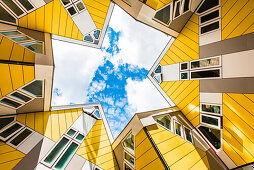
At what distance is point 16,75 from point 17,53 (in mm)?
984

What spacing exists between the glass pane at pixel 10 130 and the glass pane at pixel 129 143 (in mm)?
5659

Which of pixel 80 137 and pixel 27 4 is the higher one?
pixel 27 4

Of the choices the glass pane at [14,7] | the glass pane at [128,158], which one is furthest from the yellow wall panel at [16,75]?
the glass pane at [128,158]

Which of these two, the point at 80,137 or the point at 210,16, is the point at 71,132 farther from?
the point at 210,16

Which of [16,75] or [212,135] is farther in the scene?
[212,135]

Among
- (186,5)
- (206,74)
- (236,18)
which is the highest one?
(186,5)

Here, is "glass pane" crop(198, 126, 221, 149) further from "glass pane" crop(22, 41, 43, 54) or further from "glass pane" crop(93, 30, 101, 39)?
"glass pane" crop(22, 41, 43, 54)

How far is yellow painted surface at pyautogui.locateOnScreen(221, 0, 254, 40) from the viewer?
445 cm

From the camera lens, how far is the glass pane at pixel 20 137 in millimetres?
4940

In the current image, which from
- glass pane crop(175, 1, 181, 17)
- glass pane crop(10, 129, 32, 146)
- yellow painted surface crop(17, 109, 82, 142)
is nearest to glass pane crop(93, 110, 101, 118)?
yellow painted surface crop(17, 109, 82, 142)

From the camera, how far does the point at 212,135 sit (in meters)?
6.12

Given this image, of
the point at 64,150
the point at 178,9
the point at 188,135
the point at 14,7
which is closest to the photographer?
the point at 14,7

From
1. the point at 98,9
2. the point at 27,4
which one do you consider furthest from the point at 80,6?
the point at 27,4

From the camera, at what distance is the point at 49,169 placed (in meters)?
4.89
